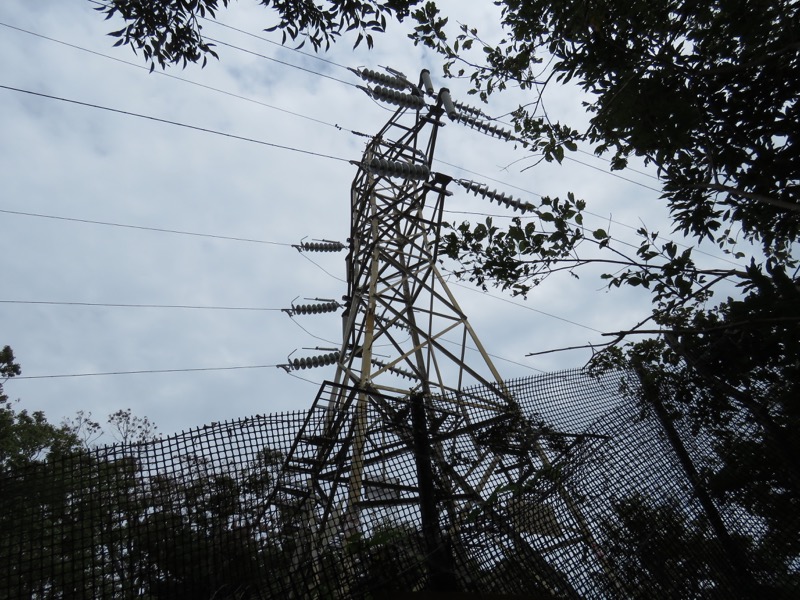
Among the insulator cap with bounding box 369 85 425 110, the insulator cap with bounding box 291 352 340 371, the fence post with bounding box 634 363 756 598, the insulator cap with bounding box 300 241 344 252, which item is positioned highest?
the insulator cap with bounding box 300 241 344 252

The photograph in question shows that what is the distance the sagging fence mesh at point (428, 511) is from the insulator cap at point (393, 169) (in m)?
4.89

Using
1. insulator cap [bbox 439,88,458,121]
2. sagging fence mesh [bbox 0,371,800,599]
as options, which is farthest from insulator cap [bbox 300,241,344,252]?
sagging fence mesh [bbox 0,371,800,599]

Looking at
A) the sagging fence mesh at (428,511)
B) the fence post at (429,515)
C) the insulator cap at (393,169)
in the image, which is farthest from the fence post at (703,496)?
the insulator cap at (393,169)

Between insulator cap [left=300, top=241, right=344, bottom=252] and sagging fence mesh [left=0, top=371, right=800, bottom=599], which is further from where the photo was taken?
insulator cap [left=300, top=241, right=344, bottom=252]

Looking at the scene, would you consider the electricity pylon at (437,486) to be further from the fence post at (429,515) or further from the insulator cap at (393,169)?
the insulator cap at (393,169)

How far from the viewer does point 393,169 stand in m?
8.05

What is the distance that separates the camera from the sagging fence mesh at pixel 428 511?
219cm

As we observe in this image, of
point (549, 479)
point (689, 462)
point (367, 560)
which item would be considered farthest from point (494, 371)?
point (367, 560)

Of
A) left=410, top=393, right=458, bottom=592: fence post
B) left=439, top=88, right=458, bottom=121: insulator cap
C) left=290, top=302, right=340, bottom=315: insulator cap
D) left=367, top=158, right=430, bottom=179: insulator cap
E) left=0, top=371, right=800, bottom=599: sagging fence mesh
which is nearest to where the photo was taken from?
left=0, top=371, right=800, bottom=599: sagging fence mesh

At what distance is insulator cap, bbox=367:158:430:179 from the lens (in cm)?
804

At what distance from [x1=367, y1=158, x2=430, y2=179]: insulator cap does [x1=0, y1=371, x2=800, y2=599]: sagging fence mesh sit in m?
4.89

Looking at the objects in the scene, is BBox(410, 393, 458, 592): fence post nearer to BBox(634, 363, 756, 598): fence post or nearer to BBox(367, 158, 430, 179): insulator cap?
BBox(634, 363, 756, 598): fence post

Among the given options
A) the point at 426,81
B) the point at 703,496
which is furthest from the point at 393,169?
the point at 703,496

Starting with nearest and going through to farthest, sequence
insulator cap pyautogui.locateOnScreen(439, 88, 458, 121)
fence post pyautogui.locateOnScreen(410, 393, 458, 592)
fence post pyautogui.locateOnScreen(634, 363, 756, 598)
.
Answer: fence post pyautogui.locateOnScreen(410, 393, 458, 592) < fence post pyautogui.locateOnScreen(634, 363, 756, 598) < insulator cap pyautogui.locateOnScreen(439, 88, 458, 121)
